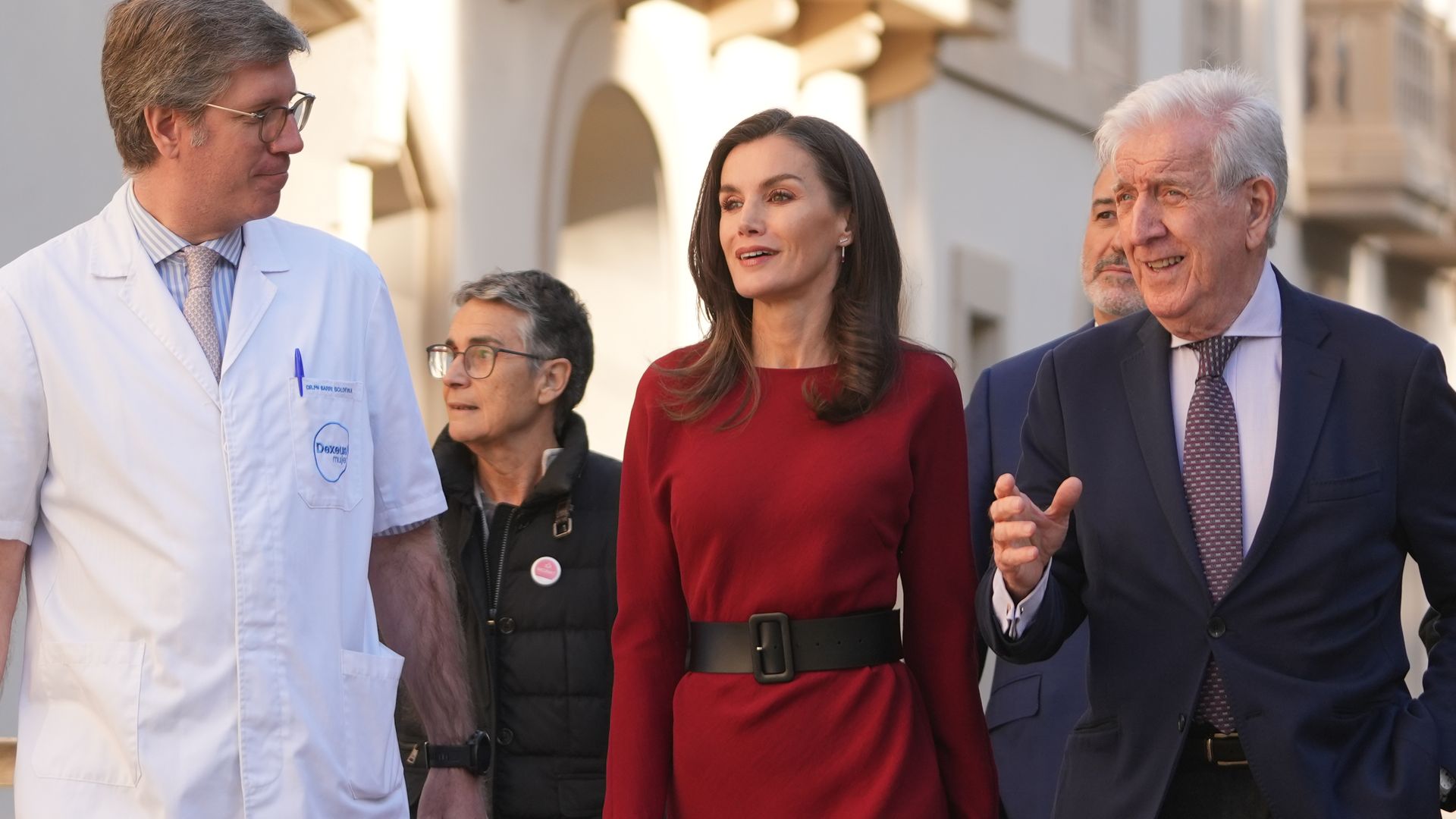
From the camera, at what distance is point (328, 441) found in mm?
3852

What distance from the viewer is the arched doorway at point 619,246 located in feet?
38.2

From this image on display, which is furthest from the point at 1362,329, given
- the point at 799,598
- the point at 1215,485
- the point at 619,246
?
the point at 619,246

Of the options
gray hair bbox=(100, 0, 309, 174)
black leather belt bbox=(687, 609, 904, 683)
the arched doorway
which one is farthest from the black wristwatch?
the arched doorway

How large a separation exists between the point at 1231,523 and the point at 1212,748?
391 mm

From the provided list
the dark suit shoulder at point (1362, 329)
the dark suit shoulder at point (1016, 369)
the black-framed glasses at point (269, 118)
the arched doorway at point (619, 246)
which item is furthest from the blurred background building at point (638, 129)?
the black-framed glasses at point (269, 118)

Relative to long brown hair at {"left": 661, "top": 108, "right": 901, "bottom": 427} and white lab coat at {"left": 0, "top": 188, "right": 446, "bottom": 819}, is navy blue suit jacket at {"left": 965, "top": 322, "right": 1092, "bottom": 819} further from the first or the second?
white lab coat at {"left": 0, "top": 188, "right": 446, "bottom": 819}

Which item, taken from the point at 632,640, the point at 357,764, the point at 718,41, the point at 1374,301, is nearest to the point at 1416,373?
the point at 632,640

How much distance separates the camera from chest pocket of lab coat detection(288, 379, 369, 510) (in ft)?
12.5

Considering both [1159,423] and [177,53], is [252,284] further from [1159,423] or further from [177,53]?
[1159,423]

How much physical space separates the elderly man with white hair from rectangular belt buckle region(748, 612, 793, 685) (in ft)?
1.14

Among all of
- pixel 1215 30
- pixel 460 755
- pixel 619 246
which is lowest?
pixel 460 755

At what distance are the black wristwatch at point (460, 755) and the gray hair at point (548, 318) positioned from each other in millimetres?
1508

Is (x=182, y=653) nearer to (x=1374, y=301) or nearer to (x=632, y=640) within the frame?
(x=632, y=640)

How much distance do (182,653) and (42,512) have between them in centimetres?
35
